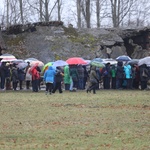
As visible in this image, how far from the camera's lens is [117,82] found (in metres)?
38.7

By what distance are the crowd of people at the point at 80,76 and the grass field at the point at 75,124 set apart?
892cm

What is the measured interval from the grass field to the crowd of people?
351 inches

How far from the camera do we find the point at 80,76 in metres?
36.9

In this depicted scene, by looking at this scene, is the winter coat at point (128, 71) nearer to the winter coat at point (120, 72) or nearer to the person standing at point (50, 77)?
the winter coat at point (120, 72)

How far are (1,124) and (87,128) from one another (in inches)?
113

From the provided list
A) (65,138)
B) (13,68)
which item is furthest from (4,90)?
(65,138)

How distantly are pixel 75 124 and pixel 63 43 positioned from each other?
93.9 feet

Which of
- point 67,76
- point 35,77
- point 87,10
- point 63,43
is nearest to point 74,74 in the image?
point 67,76

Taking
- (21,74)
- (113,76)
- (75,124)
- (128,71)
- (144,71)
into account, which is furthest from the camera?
(113,76)

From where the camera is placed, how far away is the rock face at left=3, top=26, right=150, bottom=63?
45.1 meters

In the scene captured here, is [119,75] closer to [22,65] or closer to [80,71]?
[80,71]

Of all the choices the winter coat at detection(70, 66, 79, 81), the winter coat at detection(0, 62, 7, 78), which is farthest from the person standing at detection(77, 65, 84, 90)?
the winter coat at detection(0, 62, 7, 78)

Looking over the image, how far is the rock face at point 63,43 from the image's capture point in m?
45.1

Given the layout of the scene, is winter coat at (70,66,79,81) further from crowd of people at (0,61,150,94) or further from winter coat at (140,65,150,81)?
winter coat at (140,65,150,81)
